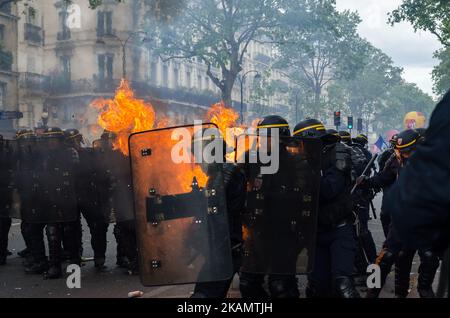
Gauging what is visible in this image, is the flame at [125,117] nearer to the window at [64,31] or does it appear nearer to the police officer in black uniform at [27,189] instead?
A: the police officer in black uniform at [27,189]

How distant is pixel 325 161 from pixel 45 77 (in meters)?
41.7

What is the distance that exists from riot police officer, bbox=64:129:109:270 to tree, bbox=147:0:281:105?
1932cm

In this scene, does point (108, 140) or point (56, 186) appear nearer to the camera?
point (56, 186)

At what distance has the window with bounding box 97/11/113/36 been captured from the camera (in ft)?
146

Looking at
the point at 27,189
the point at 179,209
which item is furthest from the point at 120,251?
the point at 179,209

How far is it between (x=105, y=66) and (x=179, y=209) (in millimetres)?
42691

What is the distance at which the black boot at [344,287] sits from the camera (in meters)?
4.26

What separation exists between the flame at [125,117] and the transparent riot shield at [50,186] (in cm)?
60

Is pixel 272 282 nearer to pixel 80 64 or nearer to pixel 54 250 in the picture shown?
pixel 54 250

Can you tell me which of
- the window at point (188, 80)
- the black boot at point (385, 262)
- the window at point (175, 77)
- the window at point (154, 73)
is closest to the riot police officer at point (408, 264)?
the black boot at point (385, 262)

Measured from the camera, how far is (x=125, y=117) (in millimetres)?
6887

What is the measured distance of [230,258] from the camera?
3676 mm

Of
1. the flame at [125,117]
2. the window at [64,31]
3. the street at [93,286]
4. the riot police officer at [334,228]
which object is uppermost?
the window at [64,31]

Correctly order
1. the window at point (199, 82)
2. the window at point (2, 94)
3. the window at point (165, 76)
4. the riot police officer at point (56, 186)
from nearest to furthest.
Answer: the riot police officer at point (56, 186) → the window at point (2, 94) → the window at point (165, 76) → the window at point (199, 82)
